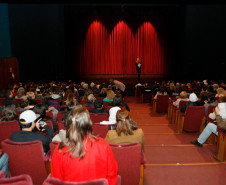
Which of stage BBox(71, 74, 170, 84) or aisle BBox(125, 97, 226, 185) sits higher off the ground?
stage BBox(71, 74, 170, 84)

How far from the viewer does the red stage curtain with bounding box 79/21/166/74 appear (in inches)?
671

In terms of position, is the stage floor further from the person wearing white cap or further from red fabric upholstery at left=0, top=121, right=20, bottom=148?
the person wearing white cap

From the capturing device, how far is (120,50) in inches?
695

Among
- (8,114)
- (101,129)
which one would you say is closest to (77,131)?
(101,129)

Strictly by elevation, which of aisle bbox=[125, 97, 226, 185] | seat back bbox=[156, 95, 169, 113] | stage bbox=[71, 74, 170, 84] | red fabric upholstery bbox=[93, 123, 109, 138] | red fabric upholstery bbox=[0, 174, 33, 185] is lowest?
aisle bbox=[125, 97, 226, 185]

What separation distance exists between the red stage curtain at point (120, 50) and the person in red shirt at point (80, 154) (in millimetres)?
15562

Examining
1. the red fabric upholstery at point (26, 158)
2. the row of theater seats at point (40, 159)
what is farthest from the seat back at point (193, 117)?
the red fabric upholstery at point (26, 158)

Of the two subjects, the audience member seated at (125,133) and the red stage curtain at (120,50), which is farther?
the red stage curtain at (120,50)

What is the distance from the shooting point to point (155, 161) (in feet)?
12.1

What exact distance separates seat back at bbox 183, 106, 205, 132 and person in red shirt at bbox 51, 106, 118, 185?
3.81m

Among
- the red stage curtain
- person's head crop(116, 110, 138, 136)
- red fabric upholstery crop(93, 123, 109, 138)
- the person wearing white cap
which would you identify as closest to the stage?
the red stage curtain

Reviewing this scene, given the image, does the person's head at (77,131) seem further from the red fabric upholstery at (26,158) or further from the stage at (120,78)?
the stage at (120,78)

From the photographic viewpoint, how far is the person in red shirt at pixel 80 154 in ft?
5.83

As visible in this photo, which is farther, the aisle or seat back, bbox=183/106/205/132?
seat back, bbox=183/106/205/132
